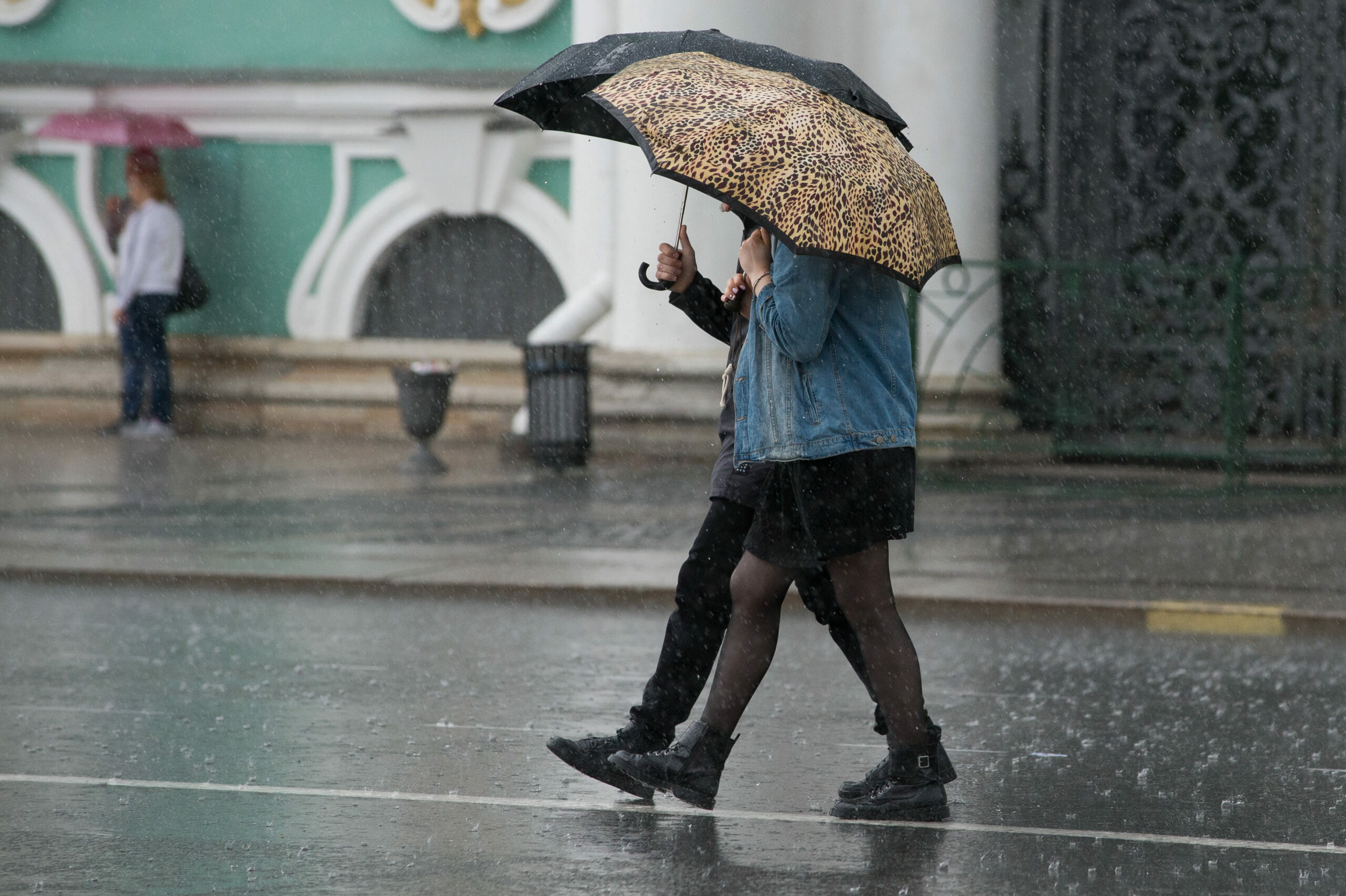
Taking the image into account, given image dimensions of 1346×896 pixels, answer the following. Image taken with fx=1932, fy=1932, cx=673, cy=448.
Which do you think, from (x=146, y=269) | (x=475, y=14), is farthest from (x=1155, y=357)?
(x=146, y=269)

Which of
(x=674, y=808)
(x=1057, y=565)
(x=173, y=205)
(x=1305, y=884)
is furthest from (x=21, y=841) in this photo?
(x=173, y=205)

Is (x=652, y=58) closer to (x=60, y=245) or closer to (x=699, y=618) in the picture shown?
(x=699, y=618)

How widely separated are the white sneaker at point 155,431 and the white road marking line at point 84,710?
1003 centimetres

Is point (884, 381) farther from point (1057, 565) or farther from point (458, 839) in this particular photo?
point (1057, 565)

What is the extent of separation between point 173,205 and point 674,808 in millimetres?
12627

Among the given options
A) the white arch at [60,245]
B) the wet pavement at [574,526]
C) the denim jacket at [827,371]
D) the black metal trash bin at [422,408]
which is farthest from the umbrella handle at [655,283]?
the white arch at [60,245]

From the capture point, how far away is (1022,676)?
723 centimetres

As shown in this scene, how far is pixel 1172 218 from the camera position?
14852 mm

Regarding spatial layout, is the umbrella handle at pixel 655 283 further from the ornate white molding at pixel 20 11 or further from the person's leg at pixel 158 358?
the ornate white molding at pixel 20 11

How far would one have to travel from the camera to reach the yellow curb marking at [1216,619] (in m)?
8.37

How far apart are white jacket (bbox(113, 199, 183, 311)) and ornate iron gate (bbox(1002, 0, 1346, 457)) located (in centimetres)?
688

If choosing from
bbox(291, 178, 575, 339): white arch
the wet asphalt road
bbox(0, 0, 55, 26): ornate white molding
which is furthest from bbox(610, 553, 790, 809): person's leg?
bbox(0, 0, 55, 26): ornate white molding

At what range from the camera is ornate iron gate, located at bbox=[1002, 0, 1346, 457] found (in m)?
13.6

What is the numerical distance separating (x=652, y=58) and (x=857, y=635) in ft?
5.13
